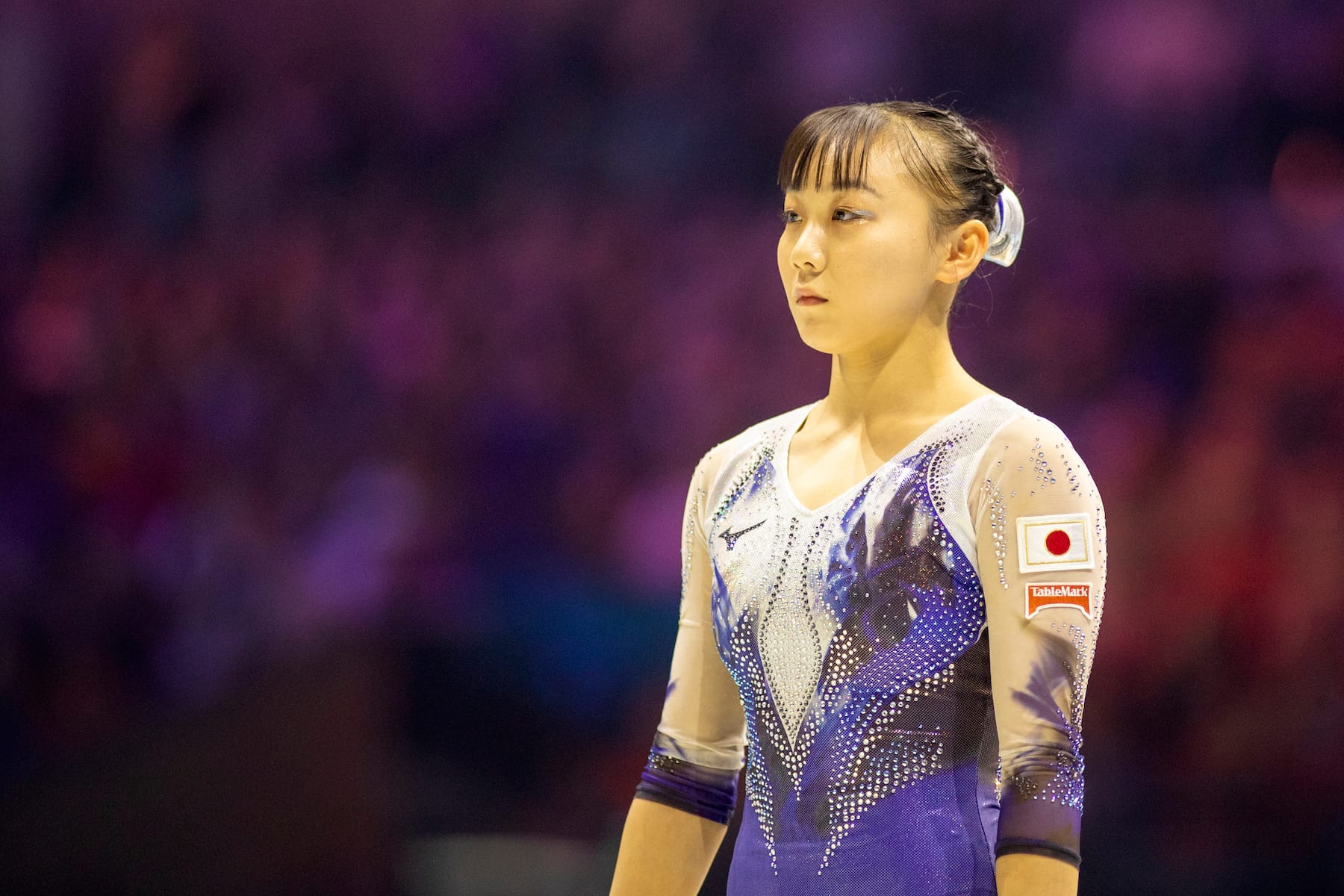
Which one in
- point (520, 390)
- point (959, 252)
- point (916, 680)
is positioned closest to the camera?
point (916, 680)

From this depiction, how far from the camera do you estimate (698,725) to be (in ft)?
5.72

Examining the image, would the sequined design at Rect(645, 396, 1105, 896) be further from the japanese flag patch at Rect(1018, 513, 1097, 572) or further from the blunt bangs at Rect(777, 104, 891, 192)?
the blunt bangs at Rect(777, 104, 891, 192)

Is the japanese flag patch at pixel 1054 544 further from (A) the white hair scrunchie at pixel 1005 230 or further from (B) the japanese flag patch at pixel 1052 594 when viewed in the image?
(A) the white hair scrunchie at pixel 1005 230

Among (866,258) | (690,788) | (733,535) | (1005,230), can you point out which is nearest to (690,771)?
(690,788)

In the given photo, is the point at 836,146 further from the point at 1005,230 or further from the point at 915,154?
the point at 1005,230

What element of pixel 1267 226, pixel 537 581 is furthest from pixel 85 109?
pixel 1267 226

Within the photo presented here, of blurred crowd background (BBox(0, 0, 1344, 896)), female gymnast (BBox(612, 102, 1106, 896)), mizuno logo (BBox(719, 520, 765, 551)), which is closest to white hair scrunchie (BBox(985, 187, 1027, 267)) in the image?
female gymnast (BBox(612, 102, 1106, 896))

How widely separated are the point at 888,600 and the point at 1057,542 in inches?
7.7

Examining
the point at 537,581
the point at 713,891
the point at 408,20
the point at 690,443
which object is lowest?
the point at 713,891

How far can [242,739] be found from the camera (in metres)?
3.43

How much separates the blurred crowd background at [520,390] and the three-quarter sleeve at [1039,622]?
2.11 meters

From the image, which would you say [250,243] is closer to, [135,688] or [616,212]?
[616,212]

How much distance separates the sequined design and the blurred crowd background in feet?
6.61

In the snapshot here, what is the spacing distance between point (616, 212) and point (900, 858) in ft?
12.1
